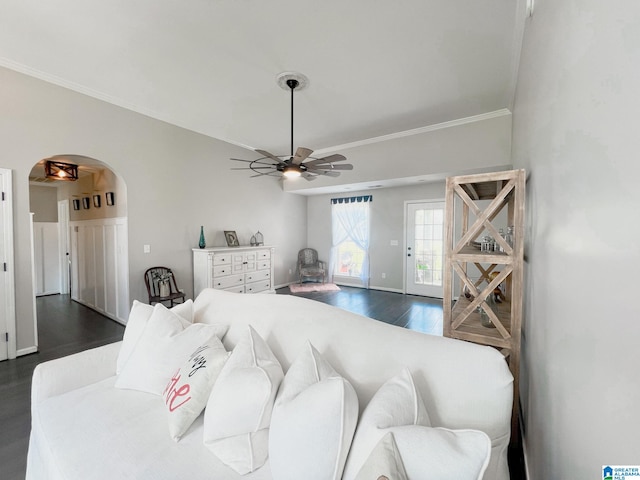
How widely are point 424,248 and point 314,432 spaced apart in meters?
5.30

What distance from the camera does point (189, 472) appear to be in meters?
0.97

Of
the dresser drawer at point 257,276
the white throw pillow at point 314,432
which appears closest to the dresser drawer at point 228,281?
the dresser drawer at point 257,276

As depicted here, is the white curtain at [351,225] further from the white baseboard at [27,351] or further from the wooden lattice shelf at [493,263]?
the white baseboard at [27,351]

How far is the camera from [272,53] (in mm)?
2564

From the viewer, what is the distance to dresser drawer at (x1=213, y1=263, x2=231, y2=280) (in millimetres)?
4398

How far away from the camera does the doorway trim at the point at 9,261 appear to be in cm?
277

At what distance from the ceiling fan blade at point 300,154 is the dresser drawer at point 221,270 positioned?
2458 millimetres

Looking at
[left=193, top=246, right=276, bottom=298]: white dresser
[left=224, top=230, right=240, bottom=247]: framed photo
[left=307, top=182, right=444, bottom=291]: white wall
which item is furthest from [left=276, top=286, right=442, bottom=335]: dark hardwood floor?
[left=224, top=230, right=240, bottom=247]: framed photo

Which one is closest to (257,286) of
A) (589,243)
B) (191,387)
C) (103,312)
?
(103,312)

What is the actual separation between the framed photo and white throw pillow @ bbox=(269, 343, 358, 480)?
4.37 m

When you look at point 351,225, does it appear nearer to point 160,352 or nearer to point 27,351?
point 160,352

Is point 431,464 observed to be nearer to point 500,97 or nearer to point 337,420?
point 337,420

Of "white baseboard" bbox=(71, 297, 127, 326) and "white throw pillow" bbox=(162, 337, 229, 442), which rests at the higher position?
"white throw pillow" bbox=(162, 337, 229, 442)

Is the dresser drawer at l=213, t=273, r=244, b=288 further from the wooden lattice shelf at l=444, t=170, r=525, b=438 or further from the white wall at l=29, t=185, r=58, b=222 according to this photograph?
the white wall at l=29, t=185, r=58, b=222
